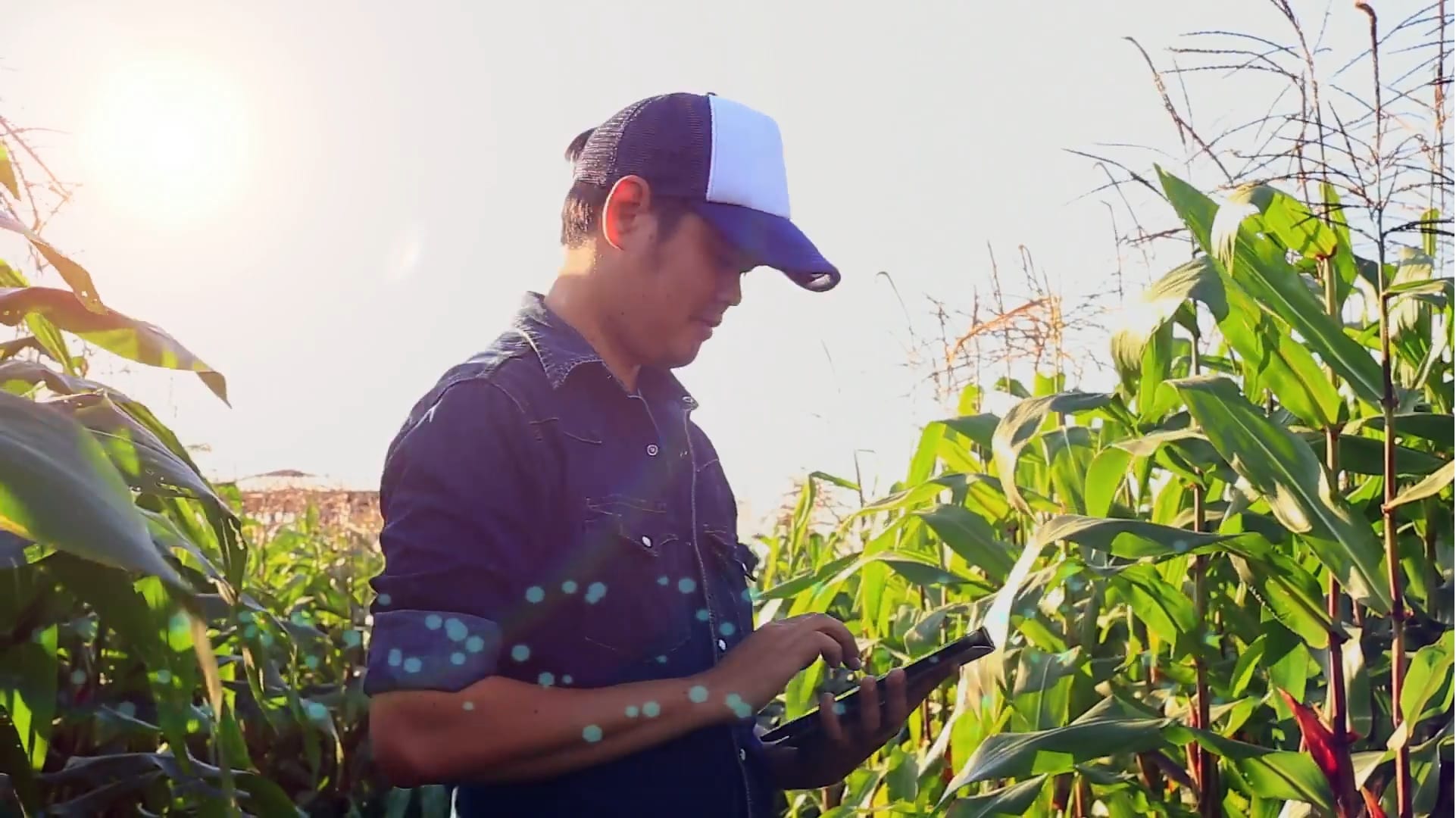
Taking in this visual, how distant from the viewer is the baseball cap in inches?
50.0

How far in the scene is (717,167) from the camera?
129cm

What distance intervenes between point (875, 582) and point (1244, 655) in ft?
2.09

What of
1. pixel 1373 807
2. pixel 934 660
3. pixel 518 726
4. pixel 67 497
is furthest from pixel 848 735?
pixel 67 497

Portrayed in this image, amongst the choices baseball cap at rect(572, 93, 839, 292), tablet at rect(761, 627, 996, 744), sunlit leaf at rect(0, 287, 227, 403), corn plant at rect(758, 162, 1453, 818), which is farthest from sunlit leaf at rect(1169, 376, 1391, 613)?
sunlit leaf at rect(0, 287, 227, 403)

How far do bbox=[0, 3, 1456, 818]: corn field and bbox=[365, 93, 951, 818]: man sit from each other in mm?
160

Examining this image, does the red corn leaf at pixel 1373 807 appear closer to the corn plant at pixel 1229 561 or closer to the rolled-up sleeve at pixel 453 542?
the corn plant at pixel 1229 561

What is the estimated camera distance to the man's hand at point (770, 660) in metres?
1.12

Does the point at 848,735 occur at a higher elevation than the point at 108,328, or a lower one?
lower

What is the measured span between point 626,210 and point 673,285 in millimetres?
93

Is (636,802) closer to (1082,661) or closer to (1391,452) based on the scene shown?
(1082,661)

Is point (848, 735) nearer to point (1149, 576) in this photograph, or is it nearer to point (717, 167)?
point (1149, 576)

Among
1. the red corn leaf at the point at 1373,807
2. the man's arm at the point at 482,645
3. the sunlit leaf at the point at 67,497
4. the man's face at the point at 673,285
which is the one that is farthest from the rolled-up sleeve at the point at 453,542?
the red corn leaf at the point at 1373,807

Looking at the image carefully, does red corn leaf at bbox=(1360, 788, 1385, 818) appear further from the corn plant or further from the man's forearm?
the man's forearm

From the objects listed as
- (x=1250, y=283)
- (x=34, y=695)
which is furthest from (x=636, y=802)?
(x=1250, y=283)
